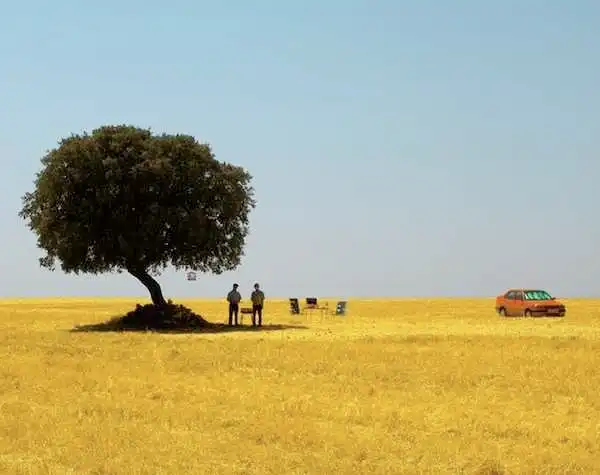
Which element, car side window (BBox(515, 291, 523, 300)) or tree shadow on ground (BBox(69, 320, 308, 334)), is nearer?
tree shadow on ground (BBox(69, 320, 308, 334))

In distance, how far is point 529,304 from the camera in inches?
2189

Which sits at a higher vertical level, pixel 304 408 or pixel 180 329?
pixel 180 329

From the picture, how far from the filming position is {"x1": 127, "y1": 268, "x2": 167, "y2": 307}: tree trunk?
161 feet

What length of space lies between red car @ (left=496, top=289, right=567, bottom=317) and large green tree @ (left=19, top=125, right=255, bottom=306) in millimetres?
19881

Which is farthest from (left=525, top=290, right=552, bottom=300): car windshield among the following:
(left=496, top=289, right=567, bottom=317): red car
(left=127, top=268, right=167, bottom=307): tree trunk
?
(left=127, top=268, right=167, bottom=307): tree trunk

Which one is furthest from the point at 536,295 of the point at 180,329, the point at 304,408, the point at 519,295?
the point at 304,408

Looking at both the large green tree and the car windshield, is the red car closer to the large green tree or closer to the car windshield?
the car windshield

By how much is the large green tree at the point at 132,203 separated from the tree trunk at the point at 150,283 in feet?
0.20

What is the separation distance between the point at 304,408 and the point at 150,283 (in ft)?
110

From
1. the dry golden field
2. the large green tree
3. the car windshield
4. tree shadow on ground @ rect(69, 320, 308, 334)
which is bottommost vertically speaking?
the dry golden field

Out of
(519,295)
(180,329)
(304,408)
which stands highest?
(519,295)

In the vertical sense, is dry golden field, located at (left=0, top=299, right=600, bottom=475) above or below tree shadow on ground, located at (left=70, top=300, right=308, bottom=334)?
below

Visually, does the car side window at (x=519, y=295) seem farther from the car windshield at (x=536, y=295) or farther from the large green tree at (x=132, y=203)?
the large green tree at (x=132, y=203)

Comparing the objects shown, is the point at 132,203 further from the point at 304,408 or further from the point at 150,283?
the point at 304,408
